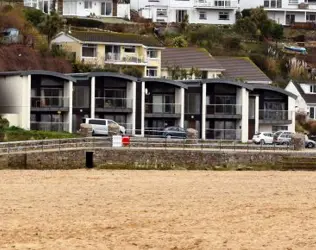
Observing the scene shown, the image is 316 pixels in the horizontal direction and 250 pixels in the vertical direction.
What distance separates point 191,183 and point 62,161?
341 inches

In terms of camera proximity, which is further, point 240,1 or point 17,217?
point 240,1

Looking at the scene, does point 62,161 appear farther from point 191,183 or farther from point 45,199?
point 45,199

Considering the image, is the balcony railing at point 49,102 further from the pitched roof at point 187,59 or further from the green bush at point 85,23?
the green bush at point 85,23

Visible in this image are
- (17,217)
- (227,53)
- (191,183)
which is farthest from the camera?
(227,53)

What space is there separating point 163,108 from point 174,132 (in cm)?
603

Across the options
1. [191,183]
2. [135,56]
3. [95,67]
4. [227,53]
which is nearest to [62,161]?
[191,183]

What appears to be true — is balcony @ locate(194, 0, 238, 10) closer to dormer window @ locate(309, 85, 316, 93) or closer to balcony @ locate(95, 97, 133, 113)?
dormer window @ locate(309, 85, 316, 93)

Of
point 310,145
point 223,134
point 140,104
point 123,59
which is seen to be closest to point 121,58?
point 123,59

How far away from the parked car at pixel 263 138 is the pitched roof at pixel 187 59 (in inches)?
925

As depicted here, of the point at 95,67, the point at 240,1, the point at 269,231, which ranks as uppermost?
the point at 240,1

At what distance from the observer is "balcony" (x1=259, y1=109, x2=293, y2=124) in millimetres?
72438

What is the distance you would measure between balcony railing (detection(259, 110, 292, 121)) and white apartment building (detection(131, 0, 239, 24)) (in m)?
37.7

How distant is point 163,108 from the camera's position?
6944cm

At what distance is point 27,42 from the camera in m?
82.2
